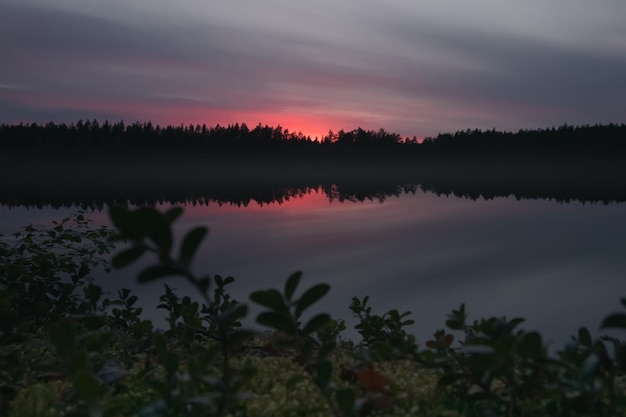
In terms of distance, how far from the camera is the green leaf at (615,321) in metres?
1.83

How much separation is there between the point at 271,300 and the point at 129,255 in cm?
49

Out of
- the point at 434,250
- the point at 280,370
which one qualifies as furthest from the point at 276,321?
the point at 434,250

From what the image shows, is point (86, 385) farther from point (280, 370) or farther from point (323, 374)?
point (280, 370)

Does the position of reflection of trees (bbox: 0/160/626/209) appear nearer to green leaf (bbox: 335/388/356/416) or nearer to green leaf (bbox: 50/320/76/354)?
green leaf (bbox: 50/320/76/354)

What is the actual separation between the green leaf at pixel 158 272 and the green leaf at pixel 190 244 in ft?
0.09

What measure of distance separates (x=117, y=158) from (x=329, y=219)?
138741 mm

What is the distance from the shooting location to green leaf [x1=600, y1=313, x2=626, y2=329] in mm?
1827

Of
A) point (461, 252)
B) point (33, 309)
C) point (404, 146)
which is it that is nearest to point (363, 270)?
point (461, 252)

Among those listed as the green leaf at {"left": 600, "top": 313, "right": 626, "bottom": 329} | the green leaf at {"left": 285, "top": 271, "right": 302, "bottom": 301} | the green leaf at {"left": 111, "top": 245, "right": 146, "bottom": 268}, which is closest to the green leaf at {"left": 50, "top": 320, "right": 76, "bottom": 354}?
the green leaf at {"left": 111, "top": 245, "right": 146, "bottom": 268}

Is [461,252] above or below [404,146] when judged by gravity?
below

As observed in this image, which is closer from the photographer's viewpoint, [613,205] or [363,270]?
[363,270]

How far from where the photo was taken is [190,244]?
145 centimetres

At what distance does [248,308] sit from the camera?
1604 millimetres

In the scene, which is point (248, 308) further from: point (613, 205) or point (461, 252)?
point (613, 205)
